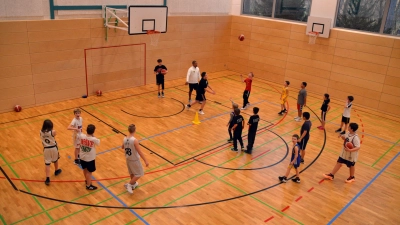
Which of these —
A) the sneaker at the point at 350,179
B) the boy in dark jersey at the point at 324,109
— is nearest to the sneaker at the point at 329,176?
the sneaker at the point at 350,179

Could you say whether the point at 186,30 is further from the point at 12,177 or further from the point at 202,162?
the point at 12,177

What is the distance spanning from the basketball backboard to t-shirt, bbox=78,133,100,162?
23.4 ft

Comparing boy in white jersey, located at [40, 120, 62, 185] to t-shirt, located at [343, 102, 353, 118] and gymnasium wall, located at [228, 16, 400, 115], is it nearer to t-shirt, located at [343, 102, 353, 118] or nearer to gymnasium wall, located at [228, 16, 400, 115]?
t-shirt, located at [343, 102, 353, 118]

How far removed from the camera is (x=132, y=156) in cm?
723

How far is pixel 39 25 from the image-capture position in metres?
12.2

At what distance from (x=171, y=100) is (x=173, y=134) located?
341 cm

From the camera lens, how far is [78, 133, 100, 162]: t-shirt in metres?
7.11

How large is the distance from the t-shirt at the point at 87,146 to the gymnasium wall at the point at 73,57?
6.49 m

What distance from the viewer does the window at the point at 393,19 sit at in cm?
1355

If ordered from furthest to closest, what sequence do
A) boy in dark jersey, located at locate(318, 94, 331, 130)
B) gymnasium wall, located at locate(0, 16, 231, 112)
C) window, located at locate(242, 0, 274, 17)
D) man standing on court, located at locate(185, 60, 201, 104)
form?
1. window, located at locate(242, 0, 274, 17)
2. man standing on court, located at locate(185, 60, 201, 104)
3. gymnasium wall, located at locate(0, 16, 231, 112)
4. boy in dark jersey, located at locate(318, 94, 331, 130)

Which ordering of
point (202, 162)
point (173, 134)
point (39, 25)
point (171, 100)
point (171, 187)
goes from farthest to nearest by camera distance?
point (171, 100), point (39, 25), point (173, 134), point (202, 162), point (171, 187)

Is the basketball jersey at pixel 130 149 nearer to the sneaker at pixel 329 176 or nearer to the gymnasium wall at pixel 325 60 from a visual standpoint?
the sneaker at pixel 329 176

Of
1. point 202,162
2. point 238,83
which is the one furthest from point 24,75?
point 238,83

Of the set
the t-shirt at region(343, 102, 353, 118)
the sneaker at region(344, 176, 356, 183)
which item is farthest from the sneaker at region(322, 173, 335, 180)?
the t-shirt at region(343, 102, 353, 118)
